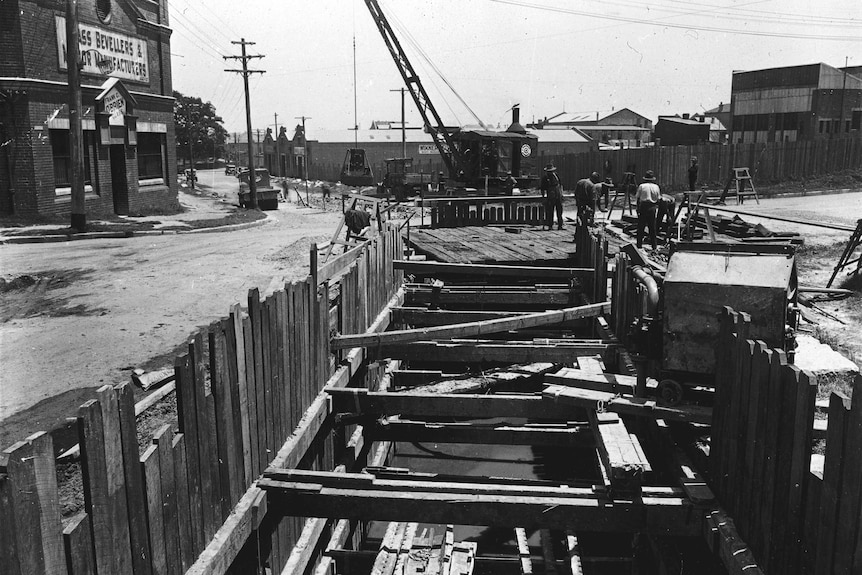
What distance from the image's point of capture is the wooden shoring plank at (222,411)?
3945 mm

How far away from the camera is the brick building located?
23.3m

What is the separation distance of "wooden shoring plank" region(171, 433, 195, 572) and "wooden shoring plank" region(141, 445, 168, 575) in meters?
0.17

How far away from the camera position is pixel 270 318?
4.78 m

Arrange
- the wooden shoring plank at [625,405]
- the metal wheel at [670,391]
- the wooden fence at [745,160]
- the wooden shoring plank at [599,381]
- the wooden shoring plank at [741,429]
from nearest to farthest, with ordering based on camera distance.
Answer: the wooden shoring plank at [741,429]
the wooden shoring plank at [625,405]
the metal wheel at [670,391]
the wooden shoring plank at [599,381]
the wooden fence at [745,160]

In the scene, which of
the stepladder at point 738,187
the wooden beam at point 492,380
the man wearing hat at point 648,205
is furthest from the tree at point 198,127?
the wooden beam at point 492,380

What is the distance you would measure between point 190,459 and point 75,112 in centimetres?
2128

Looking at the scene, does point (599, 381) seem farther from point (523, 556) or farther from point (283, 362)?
point (283, 362)

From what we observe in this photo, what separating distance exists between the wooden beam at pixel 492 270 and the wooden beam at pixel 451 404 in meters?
4.16

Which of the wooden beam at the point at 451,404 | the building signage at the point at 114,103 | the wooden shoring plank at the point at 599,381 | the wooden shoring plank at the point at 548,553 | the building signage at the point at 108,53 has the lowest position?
the wooden shoring plank at the point at 548,553

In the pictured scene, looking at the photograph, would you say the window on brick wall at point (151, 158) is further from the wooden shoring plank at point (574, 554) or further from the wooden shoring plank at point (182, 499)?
the wooden shoring plank at point (182, 499)

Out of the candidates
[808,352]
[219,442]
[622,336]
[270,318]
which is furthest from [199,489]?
[808,352]

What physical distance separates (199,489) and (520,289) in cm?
806

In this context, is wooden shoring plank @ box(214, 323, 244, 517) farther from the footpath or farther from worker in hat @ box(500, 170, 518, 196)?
worker in hat @ box(500, 170, 518, 196)

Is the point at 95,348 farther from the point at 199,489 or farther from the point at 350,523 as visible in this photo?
the point at 199,489
